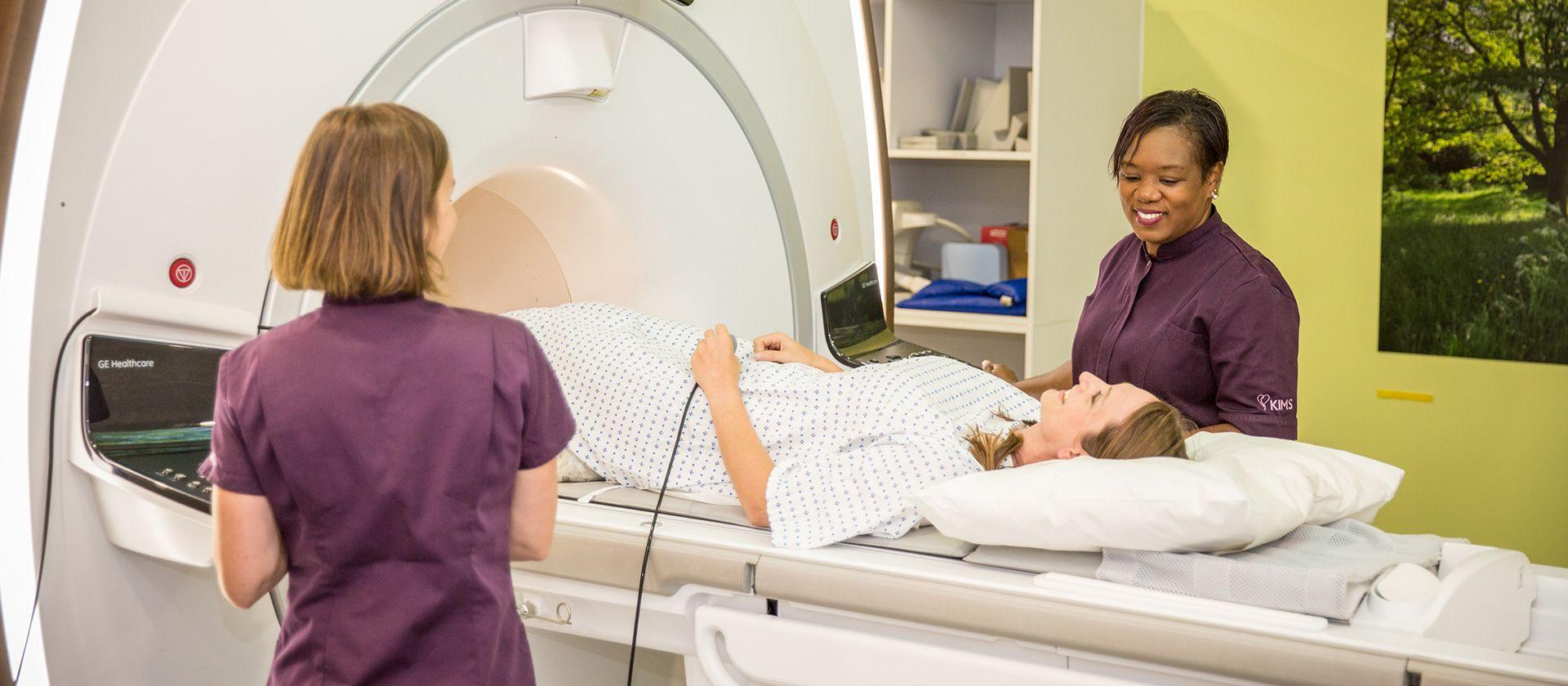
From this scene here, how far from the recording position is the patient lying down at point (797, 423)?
1.39m

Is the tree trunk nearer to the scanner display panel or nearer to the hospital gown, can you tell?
the hospital gown

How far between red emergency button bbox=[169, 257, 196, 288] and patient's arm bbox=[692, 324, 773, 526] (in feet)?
2.07

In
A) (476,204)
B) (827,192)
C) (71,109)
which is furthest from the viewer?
(827,192)

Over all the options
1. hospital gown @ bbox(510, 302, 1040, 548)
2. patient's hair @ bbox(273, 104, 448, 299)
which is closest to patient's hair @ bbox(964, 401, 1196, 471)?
hospital gown @ bbox(510, 302, 1040, 548)

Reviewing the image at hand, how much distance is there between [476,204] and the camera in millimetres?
1938

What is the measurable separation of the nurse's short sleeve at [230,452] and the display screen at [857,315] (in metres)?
1.36

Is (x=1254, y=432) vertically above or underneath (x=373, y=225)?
underneath

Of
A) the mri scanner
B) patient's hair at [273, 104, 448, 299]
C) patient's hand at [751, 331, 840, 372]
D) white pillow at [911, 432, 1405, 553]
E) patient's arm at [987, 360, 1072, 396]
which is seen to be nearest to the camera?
patient's hair at [273, 104, 448, 299]

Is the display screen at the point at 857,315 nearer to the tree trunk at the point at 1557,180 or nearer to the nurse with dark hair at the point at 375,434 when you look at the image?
the nurse with dark hair at the point at 375,434

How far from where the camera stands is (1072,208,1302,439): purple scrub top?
1638 mm

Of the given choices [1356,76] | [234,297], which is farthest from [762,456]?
[1356,76]

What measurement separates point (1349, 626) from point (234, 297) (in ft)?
3.81

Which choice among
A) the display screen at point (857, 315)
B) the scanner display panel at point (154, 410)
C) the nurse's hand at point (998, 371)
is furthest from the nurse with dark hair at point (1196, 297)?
the scanner display panel at point (154, 410)

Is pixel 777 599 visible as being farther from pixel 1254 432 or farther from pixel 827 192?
pixel 827 192
